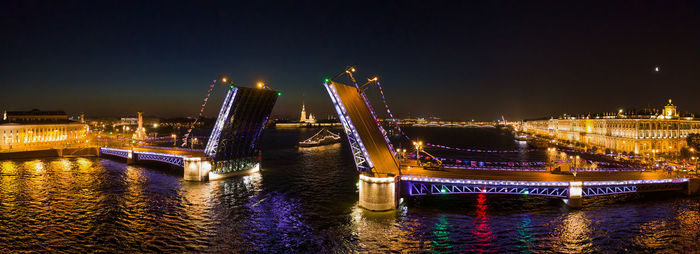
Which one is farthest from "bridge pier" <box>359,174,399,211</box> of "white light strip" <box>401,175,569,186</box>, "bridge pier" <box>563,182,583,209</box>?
"bridge pier" <box>563,182,583,209</box>

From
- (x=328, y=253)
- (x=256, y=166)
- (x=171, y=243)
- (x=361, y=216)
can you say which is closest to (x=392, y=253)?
(x=328, y=253)

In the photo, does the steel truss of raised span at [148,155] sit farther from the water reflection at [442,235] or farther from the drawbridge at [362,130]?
the water reflection at [442,235]

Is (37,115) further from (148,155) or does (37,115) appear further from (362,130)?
(362,130)

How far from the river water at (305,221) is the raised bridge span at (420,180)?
100 cm

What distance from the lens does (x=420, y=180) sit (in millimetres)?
25328

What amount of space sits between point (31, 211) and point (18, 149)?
34.2 meters

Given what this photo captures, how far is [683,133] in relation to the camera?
67.9m

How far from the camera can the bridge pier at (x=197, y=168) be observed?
3488cm

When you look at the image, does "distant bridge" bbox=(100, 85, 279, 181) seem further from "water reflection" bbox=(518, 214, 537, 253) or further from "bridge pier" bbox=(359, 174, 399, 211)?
"water reflection" bbox=(518, 214, 537, 253)

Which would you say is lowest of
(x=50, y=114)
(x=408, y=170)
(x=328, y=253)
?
(x=328, y=253)

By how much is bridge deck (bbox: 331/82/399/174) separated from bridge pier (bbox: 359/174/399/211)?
863mm

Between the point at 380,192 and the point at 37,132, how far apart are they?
236 ft

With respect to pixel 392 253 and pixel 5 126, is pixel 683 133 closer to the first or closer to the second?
pixel 392 253

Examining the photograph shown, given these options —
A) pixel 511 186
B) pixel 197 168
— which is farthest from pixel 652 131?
pixel 197 168
